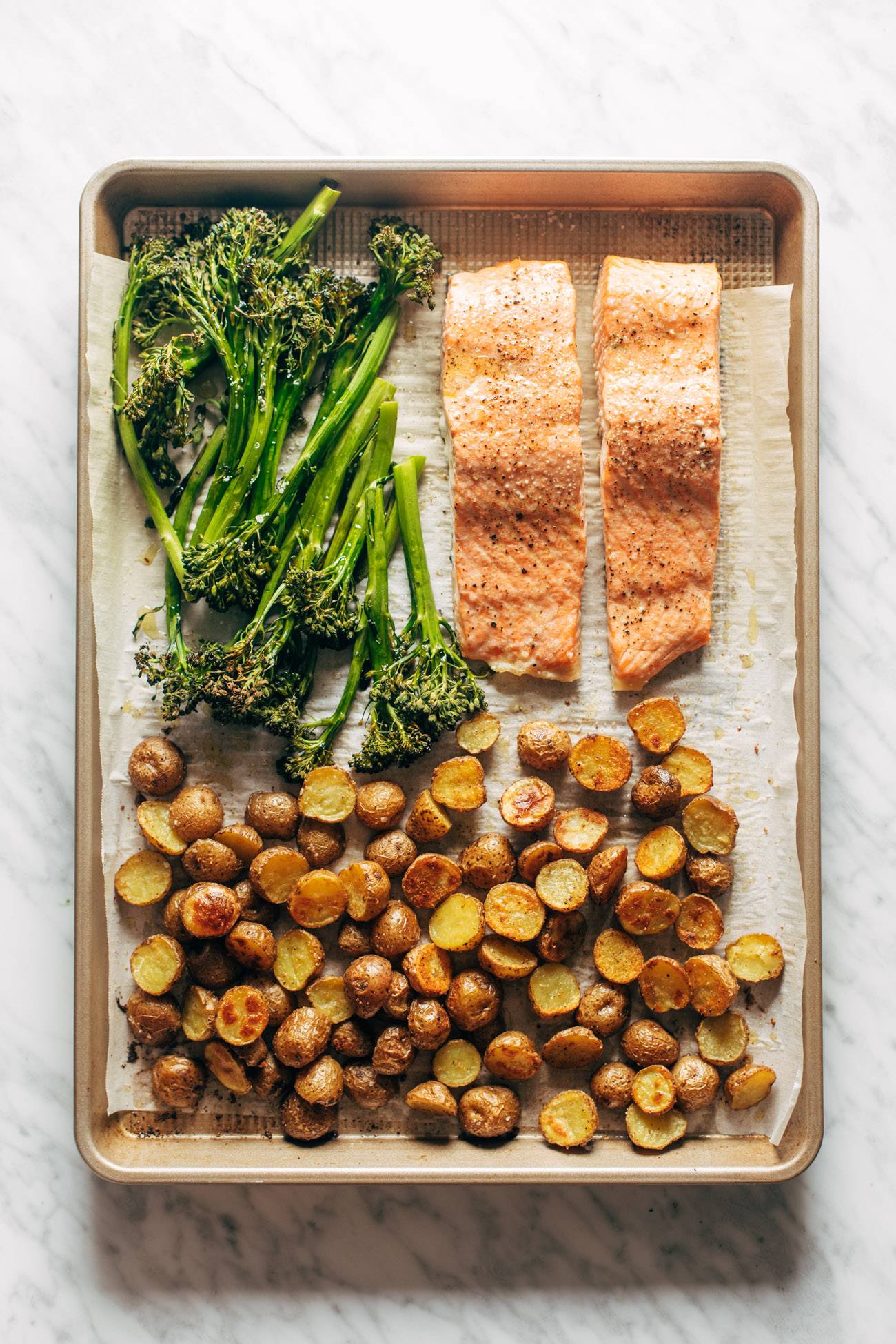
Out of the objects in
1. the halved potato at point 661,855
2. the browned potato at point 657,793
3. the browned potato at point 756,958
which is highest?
the browned potato at point 657,793

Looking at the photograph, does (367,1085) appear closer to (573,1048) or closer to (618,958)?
(573,1048)

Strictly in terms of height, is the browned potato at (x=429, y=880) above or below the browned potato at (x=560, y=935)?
above

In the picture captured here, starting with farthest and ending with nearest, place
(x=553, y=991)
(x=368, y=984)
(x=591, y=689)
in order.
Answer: (x=591, y=689), (x=553, y=991), (x=368, y=984)

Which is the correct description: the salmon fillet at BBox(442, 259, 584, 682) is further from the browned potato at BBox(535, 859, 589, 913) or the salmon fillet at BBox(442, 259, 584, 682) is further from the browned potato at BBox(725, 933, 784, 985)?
the browned potato at BBox(725, 933, 784, 985)

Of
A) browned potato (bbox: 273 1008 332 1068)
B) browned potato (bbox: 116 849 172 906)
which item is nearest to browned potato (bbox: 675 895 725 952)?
browned potato (bbox: 273 1008 332 1068)

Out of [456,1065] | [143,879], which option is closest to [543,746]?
[456,1065]

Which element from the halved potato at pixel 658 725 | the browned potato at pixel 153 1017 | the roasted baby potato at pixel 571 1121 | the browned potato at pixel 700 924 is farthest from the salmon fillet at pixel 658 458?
the browned potato at pixel 153 1017

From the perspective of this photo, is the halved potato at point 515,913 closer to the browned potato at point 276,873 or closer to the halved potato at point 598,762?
the halved potato at point 598,762
